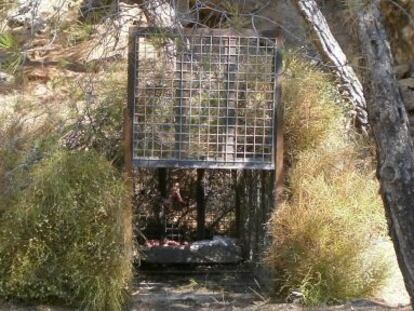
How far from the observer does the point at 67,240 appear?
602cm

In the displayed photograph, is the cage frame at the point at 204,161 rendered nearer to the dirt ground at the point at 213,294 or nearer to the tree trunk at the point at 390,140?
the dirt ground at the point at 213,294

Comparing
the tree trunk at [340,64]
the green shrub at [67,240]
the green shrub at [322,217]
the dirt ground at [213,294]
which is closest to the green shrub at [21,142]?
the green shrub at [67,240]

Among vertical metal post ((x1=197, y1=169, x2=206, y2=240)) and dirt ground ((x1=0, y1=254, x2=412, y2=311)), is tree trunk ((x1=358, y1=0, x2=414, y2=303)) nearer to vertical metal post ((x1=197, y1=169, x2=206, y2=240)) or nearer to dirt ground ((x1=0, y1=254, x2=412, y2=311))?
dirt ground ((x1=0, y1=254, x2=412, y2=311))

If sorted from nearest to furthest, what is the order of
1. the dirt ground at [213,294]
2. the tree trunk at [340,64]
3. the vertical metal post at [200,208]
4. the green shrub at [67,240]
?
1. the green shrub at [67,240]
2. the dirt ground at [213,294]
3. the tree trunk at [340,64]
4. the vertical metal post at [200,208]

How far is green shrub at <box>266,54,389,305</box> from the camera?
6.09 metres

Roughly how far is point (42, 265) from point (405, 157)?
2956mm

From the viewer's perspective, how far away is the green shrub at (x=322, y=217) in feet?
20.0

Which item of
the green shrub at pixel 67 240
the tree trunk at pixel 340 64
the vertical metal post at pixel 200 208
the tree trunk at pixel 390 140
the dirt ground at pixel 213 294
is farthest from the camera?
the vertical metal post at pixel 200 208

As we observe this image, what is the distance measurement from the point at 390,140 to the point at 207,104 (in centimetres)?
220

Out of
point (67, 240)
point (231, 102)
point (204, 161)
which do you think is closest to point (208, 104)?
point (231, 102)

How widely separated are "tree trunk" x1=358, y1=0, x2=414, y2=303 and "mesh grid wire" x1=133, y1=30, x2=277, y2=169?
6.11 ft

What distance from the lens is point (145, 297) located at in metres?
6.36

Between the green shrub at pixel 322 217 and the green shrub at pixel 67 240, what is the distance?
4.05ft

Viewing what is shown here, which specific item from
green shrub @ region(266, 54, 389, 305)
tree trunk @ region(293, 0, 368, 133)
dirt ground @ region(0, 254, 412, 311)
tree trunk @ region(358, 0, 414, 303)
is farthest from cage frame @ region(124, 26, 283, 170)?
tree trunk @ region(358, 0, 414, 303)
